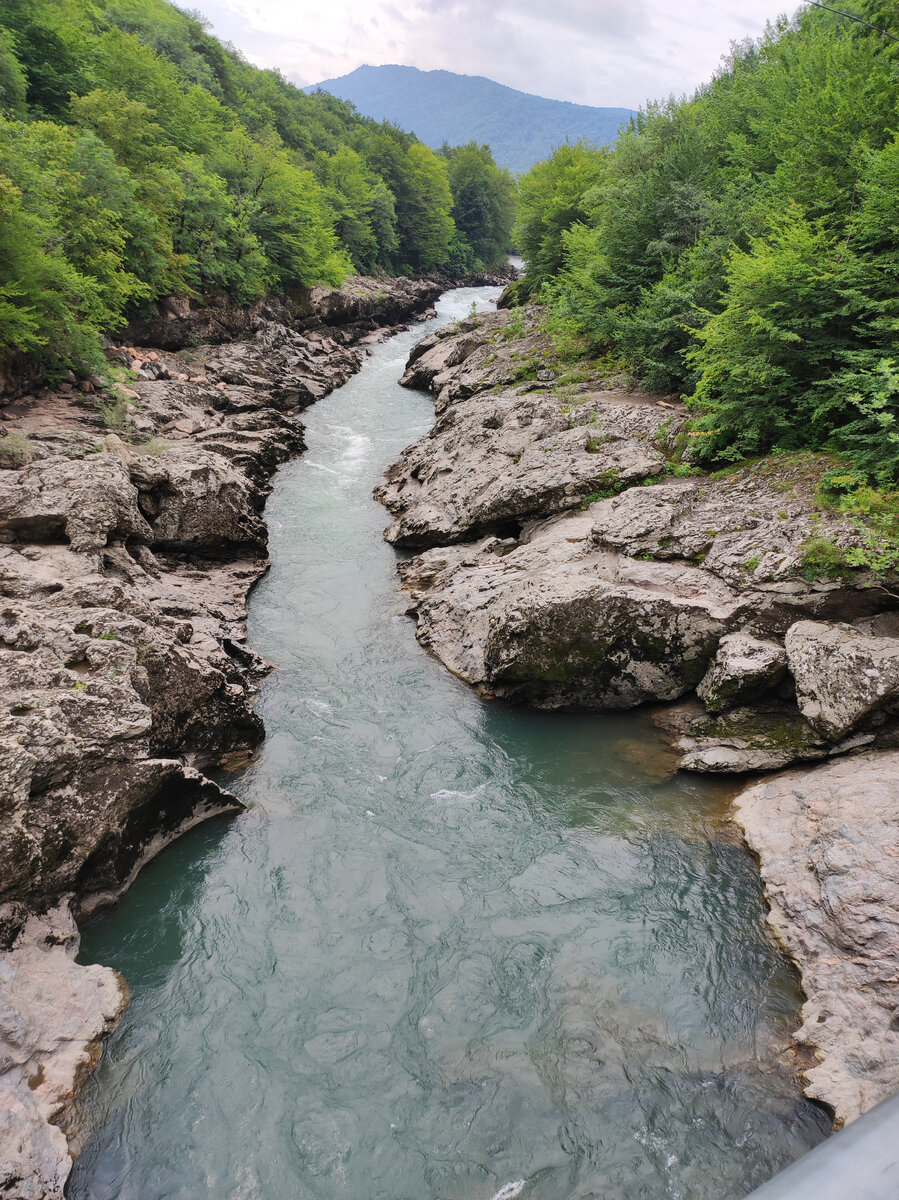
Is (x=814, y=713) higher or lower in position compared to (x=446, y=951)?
higher

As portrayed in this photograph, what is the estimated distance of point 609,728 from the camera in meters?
10.3

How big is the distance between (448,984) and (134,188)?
25528 millimetres

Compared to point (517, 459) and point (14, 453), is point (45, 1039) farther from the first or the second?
point (517, 459)

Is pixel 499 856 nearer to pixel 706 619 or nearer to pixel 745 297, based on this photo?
pixel 706 619

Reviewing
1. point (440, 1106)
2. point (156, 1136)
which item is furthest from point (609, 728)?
point (156, 1136)

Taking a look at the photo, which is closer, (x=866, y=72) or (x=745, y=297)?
(x=745, y=297)

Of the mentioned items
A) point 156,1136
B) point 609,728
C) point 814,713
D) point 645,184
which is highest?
point 645,184

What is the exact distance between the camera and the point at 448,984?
21.3ft

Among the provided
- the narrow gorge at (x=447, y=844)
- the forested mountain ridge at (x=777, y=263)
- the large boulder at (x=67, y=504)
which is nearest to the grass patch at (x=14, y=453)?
the narrow gorge at (x=447, y=844)

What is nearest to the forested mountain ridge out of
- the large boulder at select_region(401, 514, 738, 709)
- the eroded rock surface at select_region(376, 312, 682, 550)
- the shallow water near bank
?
the eroded rock surface at select_region(376, 312, 682, 550)

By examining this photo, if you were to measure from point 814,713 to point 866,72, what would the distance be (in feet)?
50.5

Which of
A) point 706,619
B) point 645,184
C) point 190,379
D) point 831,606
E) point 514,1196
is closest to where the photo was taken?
point 514,1196

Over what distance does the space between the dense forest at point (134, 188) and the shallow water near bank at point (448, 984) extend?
45.2 feet

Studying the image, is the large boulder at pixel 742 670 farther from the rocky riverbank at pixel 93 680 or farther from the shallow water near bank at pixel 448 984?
the rocky riverbank at pixel 93 680
